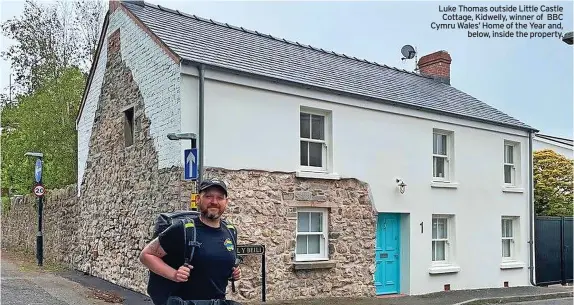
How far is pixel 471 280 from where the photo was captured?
51.5 feet

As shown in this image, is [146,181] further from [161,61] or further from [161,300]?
[161,300]

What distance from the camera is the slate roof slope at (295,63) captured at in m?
12.1

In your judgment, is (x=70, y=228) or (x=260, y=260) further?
(x=70, y=228)

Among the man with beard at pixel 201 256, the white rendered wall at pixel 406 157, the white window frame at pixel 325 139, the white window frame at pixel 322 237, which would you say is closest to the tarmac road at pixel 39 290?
the white rendered wall at pixel 406 157

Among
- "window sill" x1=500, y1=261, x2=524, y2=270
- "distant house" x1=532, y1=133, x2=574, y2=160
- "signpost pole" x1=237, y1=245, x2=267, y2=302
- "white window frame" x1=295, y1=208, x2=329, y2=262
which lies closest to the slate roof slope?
"white window frame" x1=295, y1=208, x2=329, y2=262

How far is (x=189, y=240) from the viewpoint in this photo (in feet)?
12.4

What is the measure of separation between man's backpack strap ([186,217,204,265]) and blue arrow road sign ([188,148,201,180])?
6258 mm

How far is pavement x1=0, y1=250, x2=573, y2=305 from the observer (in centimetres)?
1130

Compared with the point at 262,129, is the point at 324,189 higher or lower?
lower

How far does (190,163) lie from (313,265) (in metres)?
3.71

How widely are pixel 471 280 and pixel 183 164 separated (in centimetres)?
878

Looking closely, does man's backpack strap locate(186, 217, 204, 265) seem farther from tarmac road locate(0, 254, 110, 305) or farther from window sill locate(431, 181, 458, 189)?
window sill locate(431, 181, 458, 189)

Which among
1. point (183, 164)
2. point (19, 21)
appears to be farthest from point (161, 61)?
point (19, 21)

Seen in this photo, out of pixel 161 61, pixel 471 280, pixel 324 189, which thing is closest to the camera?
pixel 161 61
